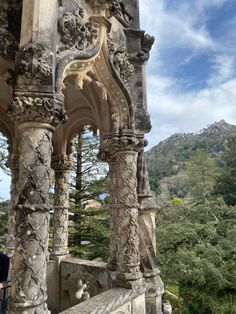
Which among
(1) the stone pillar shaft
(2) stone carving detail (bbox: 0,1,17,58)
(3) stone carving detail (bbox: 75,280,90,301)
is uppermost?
(2) stone carving detail (bbox: 0,1,17,58)

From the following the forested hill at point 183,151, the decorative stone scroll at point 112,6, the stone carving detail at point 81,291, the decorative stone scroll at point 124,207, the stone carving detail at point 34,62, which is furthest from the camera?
the forested hill at point 183,151

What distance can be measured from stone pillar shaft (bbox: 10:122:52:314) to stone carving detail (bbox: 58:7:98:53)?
48.5 inches

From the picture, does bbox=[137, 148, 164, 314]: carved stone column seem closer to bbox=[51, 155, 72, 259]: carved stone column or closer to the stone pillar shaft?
the stone pillar shaft

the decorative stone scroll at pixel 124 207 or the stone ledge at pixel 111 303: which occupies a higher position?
the decorative stone scroll at pixel 124 207

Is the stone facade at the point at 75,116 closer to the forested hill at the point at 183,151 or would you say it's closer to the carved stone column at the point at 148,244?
the carved stone column at the point at 148,244

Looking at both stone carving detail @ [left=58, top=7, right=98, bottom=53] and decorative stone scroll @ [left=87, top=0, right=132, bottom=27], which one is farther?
decorative stone scroll @ [left=87, top=0, right=132, bottom=27]

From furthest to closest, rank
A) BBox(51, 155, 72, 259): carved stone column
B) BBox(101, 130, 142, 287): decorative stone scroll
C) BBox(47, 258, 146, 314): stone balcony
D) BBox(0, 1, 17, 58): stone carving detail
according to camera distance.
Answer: BBox(51, 155, 72, 259): carved stone column
BBox(101, 130, 142, 287): decorative stone scroll
BBox(47, 258, 146, 314): stone balcony
BBox(0, 1, 17, 58): stone carving detail

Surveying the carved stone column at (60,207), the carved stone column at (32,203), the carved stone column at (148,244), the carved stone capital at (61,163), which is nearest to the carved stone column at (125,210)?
the carved stone column at (148,244)

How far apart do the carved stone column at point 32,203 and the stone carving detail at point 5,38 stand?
707 mm

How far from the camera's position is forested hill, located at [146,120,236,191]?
264 ft

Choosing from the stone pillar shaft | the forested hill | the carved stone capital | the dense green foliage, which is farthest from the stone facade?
the forested hill

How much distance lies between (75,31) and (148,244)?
11.5 feet

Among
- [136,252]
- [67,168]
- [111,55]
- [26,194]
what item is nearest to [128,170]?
[136,252]

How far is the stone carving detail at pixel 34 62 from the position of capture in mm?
2959
